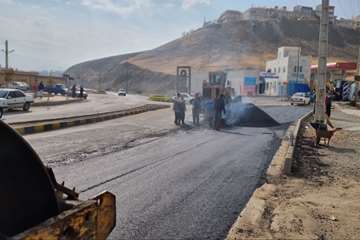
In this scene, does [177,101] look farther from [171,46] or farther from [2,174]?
[171,46]

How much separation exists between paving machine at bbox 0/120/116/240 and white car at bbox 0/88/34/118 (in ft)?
90.9

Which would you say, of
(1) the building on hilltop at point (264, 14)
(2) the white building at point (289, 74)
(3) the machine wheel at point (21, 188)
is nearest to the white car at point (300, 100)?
(2) the white building at point (289, 74)

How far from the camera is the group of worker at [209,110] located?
2223cm

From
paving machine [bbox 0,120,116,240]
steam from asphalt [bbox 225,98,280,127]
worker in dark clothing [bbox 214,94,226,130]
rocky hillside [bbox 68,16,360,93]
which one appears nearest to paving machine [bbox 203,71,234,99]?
steam from asphalt [bbox 225,98,280,127]

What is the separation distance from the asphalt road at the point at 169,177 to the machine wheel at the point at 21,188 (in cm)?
256

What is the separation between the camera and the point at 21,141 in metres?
2.86

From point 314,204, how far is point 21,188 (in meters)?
5.54

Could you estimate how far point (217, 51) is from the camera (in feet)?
526

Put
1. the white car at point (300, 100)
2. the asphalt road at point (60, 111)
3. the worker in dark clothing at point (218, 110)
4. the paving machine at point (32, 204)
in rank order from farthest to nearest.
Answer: the white car at point (300, 100), the asphalt road at point (60, 111), the worker in dark clothing at point (218, 110), the paving machine at point (32, 204)

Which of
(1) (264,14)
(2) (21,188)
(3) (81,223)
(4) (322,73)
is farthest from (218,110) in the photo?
(1) (264,14)

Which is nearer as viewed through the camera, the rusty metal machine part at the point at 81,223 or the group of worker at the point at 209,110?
the rusty metal machine part at the point at 81,223

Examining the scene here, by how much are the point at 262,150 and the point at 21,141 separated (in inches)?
451

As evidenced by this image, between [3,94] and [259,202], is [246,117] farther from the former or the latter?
[259,202]

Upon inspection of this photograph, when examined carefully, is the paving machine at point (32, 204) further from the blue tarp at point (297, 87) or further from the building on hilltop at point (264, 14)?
the building on hilltop at point (264, 14)
